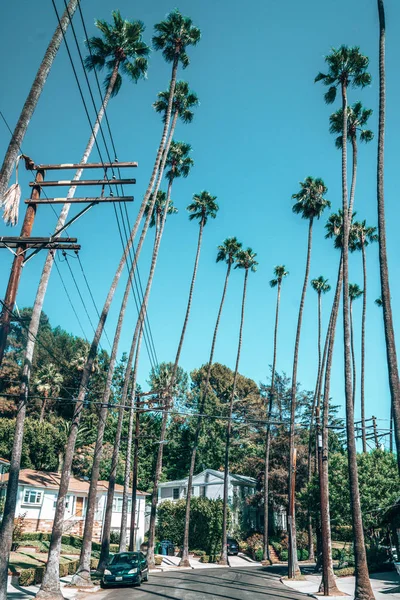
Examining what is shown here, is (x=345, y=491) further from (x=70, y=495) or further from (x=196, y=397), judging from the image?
(x=196, y=397)

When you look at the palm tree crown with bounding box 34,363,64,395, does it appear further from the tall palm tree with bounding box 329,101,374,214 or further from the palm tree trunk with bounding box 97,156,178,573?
the tall palm tree with bounding box 329,101,374,214

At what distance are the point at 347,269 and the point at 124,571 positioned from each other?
18302 millimetres

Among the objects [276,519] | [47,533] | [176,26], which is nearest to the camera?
[176,26]

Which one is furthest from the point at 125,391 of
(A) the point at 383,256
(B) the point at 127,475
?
(A) the point at 383,256

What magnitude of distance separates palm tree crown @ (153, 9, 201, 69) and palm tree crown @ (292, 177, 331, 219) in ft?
42.9

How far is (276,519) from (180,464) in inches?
648

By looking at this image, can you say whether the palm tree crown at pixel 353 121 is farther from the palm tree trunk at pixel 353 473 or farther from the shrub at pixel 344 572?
the shrub at pixel 344 572

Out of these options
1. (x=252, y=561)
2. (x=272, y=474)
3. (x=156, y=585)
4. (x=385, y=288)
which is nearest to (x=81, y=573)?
(x=156, y=585)

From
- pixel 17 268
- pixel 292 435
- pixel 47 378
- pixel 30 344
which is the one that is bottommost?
pixel 292 435

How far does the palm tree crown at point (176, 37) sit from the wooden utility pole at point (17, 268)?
20.2 m

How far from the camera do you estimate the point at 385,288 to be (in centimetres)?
1661

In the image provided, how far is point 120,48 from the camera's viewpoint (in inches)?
977

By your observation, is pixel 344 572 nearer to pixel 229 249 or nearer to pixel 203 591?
pixel 203 591

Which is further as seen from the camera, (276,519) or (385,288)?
(276,519)
